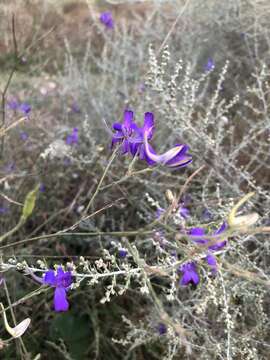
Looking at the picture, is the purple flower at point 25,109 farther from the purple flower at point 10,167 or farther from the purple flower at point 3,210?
the purple flower at point 3,210

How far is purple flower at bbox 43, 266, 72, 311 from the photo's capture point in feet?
2.33

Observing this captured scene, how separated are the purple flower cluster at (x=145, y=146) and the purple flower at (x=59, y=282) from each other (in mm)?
195

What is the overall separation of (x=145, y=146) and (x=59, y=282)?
24cm

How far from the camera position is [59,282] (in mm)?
719

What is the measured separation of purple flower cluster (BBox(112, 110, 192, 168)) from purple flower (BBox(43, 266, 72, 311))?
0.64ft

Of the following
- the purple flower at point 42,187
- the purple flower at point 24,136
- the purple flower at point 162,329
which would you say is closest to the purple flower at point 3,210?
the purple flower at point 42,187

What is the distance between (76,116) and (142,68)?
0.34m

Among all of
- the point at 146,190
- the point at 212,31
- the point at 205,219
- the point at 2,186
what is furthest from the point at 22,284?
the point at 212,31

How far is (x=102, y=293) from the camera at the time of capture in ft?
4.56

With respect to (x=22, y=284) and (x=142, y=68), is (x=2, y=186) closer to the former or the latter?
(x=22, y=284)

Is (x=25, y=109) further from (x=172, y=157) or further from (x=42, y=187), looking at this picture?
(x=172, y=157)

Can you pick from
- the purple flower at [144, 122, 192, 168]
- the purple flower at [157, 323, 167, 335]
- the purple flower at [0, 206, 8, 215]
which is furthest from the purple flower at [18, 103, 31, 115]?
the purple flower at [144, 122, 192, 168]

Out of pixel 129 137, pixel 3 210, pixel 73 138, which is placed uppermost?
pixel 129 137

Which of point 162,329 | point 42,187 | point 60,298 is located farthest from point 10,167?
point 60,298
